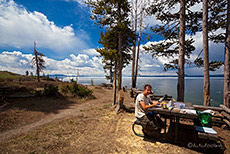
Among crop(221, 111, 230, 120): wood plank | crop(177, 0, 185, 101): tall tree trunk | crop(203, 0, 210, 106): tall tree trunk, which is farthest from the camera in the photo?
crop(177, 0, 185, 101): tall tree trunk

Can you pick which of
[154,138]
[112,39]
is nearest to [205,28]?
[112,39]

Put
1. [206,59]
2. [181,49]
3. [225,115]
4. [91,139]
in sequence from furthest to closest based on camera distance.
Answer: [181,49] < [206,59] < [225,115] < [91,139]

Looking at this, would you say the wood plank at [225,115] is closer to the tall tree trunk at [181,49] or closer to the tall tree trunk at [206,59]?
the tall tree trunk at [206,59]

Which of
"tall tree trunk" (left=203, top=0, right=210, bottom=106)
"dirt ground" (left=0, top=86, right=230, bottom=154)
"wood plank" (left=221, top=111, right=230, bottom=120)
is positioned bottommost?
"dirt ground" (left=0, top=86, right=230, bottom=154)

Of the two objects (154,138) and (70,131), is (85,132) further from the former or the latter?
(154,138)

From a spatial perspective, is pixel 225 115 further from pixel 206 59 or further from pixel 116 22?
pixel 116 22

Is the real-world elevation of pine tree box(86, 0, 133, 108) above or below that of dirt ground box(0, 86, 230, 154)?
above

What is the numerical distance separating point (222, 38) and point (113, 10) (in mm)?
8581

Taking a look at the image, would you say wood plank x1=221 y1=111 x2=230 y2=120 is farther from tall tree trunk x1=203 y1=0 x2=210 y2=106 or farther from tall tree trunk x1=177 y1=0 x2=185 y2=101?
tall tree trunk x1=177 y1=0 x2=185 y2=101

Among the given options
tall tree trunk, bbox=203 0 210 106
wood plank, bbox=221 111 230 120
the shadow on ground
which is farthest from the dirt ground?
tall tree trunk, bbox=203 0 210 106

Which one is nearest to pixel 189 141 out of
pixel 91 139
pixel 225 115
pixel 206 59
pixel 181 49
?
pixel 225 115

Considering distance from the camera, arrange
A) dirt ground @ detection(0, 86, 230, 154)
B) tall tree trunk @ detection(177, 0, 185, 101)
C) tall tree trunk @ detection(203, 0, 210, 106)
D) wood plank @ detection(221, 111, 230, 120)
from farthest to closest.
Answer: tall tree trunk @ detection(177, 0, 185, 101) < tall tree trunk @ detection(203, 0, 210, 106) < wood plank @ detection(221, 111, 230, 120) < dirt ground @ detection(0, 86, 230, 154)

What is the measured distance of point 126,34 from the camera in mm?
8859

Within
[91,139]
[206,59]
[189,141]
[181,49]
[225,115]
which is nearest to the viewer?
[189,141]
